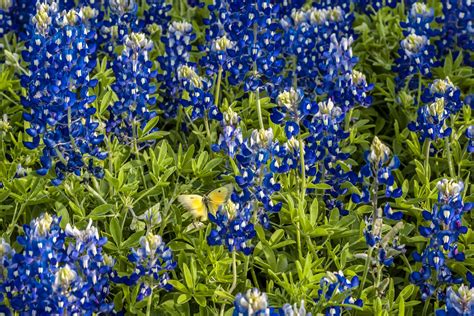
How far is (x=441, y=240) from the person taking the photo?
11.6ft

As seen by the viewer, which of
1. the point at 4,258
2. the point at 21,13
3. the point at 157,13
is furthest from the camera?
the point at 21,13

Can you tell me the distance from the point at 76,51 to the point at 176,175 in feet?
2.67

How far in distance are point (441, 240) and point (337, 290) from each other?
0.47 m

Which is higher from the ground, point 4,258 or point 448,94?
point 448,94

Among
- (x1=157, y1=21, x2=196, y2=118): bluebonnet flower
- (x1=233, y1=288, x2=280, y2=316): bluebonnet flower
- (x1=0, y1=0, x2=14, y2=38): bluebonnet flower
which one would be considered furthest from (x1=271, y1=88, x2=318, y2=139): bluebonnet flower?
(x1=0, y1=0, x2=14, y2=38): bluebonnet flower

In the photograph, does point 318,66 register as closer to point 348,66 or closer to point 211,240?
point 348,66

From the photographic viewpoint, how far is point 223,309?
11.7 ft

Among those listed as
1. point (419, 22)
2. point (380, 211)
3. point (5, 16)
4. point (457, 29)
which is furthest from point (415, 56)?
point (5, 16)

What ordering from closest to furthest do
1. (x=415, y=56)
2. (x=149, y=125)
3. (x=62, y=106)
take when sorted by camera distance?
(x=62, y=106)
(x=149, y=125)
(x=415, y=56)

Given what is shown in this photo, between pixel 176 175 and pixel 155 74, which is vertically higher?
pixel 155 74

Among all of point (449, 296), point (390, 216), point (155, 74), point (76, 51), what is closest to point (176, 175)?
point (155, 74)

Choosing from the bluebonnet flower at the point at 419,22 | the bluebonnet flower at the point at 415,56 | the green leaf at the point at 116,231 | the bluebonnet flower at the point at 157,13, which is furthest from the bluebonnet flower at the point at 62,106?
the bluebonnet flower at the point at 419,22

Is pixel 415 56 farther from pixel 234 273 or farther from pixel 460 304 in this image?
pixel 460 304

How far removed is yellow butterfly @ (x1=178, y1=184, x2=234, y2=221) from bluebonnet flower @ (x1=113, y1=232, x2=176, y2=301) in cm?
37
